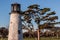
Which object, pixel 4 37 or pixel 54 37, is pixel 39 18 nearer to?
pixel 4 37

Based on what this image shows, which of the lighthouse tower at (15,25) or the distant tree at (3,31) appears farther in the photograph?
the distant tree at (3,31)

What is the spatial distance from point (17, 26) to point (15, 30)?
0.26m

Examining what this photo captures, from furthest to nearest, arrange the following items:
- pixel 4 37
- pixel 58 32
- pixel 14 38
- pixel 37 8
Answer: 1. pixel 58 32
2. pixel 4 37
3. pixel 37 8
4. pixel 14 38

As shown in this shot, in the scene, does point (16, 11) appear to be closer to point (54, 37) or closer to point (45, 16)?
point (45, 16)

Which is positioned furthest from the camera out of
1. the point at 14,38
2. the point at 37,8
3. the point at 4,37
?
the point at 4,37

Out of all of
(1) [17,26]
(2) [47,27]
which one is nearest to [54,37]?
(2) [47,27]

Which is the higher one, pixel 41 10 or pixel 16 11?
pixel 41 10

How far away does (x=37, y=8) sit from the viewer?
27250 millimetres

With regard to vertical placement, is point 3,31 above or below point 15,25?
above

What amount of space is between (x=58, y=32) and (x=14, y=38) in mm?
30698

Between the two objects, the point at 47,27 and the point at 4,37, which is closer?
the point at 47,27

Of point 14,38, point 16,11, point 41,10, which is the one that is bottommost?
point 14,38

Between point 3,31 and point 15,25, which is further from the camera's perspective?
point 3,31

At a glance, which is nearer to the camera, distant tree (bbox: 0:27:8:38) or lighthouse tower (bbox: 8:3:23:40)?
lighthouse tower (bbox: 8:3:23:40)
